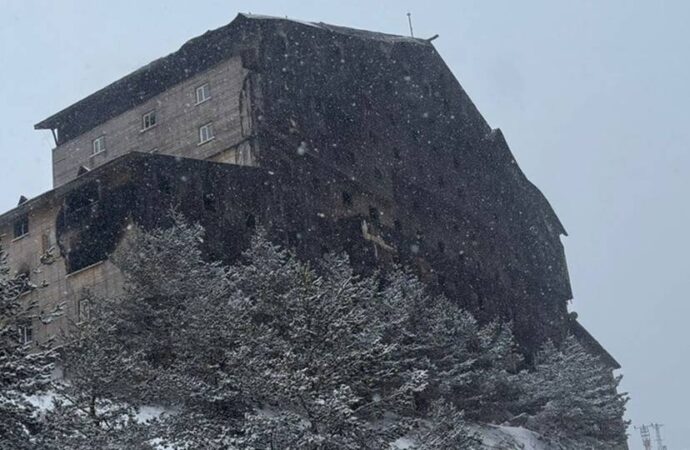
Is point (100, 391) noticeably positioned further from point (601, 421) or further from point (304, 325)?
point (601, 421)

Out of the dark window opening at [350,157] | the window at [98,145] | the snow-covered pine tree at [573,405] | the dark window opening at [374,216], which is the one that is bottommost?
the snow-covered pine tree at [573,405]

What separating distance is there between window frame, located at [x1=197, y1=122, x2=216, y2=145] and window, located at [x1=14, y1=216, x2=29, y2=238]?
8183 millimetres

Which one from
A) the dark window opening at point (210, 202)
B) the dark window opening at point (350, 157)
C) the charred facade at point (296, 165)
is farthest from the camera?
the dark window opening at point (350, 157)

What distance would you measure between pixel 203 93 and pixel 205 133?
74.4 inches

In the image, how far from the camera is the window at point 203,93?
41.4 meters

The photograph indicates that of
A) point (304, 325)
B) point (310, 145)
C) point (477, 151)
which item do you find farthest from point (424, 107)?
point (304, 325)

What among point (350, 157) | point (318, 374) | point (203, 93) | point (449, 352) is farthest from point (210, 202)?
point (318, 374)

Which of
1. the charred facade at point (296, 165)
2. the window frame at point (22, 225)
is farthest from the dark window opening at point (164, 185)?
the window frame at point (22, 225)

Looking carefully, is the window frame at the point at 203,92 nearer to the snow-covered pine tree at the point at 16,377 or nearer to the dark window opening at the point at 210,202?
the dark window opening at the point at 210,202

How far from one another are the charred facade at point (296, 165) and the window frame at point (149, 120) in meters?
0.06

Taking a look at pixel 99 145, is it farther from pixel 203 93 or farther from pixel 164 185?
pixel 164 185

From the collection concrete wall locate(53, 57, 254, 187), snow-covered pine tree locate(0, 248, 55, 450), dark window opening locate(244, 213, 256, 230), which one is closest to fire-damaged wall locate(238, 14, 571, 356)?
concrete wall locate(53, 57, 254, 187)

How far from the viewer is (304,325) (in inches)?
840

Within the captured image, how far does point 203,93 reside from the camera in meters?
41.6
